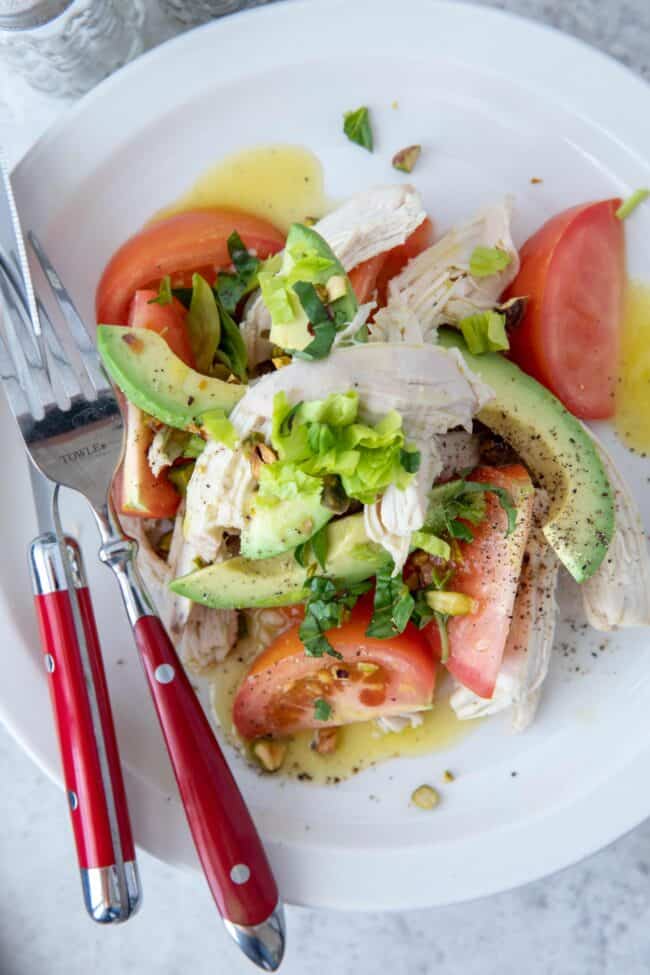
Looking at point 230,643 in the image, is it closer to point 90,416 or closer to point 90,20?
point 90,416

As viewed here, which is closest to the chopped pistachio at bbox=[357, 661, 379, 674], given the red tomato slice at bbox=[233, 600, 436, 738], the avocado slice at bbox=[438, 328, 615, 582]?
the red tomato slice at bbox=[233, 600, 436, 738]

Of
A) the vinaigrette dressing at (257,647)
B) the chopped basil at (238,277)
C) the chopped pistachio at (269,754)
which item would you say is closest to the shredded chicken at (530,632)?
the vinaigrette dressing at (257,647)

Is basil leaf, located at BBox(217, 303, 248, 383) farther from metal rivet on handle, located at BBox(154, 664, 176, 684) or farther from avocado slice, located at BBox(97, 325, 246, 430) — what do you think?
metal rivet on handle, located at BBox(154, 664, 176, 684)

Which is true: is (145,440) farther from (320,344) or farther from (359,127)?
(359,127)

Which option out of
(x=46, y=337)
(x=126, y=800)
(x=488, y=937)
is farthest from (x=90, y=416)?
(x=488, y=937)

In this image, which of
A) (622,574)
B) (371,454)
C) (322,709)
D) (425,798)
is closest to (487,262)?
(371,454)
